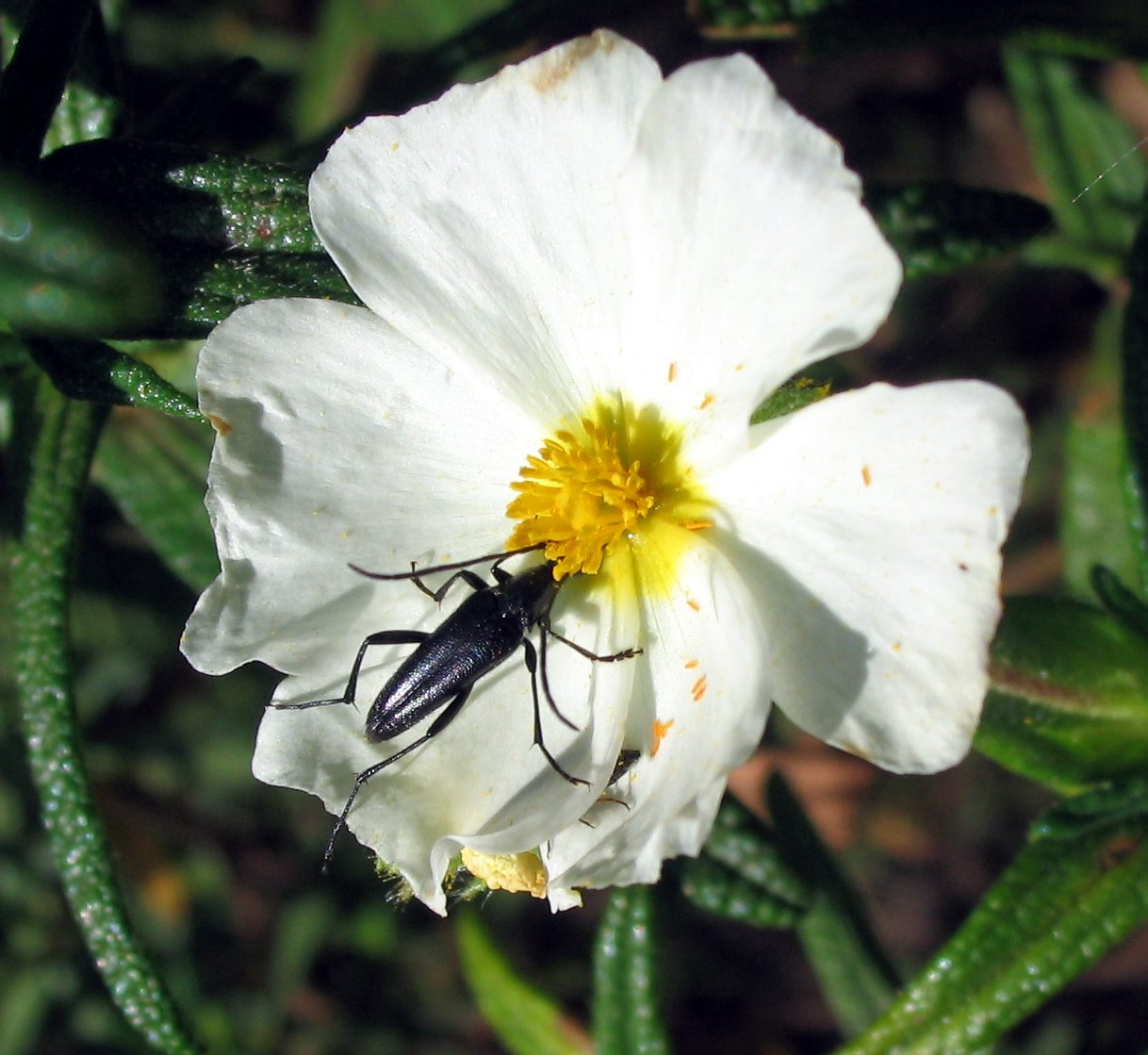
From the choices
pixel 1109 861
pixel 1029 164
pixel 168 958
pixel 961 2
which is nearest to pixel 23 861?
pixel 168 958

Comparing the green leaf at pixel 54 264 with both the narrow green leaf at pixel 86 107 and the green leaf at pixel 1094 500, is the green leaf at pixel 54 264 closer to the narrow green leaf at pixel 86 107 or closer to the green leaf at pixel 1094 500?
the narrow green leaf at pixel 86 107

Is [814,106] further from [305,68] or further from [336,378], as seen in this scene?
[336,378]

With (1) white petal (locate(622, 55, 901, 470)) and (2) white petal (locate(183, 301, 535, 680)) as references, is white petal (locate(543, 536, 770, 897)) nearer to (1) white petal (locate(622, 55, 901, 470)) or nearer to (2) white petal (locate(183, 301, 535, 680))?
(1) white petal (locate(622, 55, 901, 470))

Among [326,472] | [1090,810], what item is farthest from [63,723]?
[1090,810]

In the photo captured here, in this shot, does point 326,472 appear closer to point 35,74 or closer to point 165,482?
point 35,74

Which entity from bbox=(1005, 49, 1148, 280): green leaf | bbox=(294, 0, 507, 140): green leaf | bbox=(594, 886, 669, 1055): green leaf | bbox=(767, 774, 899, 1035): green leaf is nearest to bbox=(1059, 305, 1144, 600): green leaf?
bbox=(1005, 49, 1148, 280): green leaf

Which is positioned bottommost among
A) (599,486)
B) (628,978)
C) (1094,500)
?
(628,978)

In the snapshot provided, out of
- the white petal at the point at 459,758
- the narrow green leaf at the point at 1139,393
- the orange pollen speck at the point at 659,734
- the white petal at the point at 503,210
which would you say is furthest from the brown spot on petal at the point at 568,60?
the narrow green leaf at the point at 1139,393
